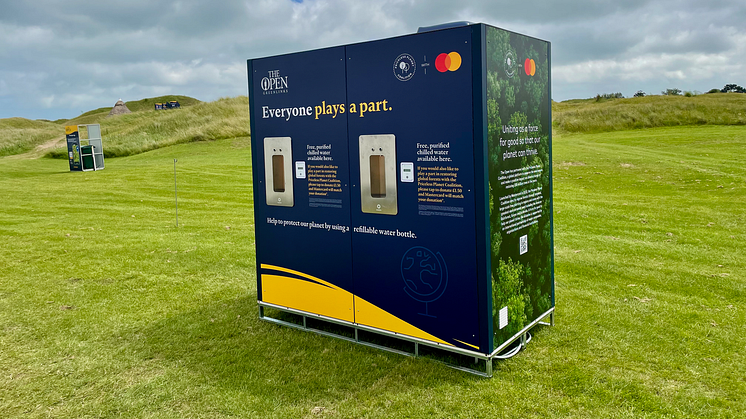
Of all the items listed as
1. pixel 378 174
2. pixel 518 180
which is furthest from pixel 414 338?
pixel 518 180

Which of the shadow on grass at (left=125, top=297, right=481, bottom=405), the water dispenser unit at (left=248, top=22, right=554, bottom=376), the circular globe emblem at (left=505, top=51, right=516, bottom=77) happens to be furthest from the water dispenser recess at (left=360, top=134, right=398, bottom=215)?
the shadow on grass at (left=125, top=297, right=481, bottom=405)

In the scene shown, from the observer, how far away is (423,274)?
5.84 metres

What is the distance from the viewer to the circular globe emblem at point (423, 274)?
225 inches

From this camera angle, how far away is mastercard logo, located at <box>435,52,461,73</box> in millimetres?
5316

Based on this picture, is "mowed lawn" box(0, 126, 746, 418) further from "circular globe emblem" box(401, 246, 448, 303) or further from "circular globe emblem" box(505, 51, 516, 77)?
"circular globe emblem" box(505, 51, 516, 77)

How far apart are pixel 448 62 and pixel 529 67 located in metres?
1.24

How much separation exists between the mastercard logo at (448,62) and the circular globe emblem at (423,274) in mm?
1799

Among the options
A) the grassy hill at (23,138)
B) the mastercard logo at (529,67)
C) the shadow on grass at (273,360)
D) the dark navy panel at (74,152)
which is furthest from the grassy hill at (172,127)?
the mastercard logo at (529,67)

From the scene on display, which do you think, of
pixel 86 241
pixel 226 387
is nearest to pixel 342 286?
pixel 226 387

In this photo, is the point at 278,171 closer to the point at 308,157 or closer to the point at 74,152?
the point at 308,157

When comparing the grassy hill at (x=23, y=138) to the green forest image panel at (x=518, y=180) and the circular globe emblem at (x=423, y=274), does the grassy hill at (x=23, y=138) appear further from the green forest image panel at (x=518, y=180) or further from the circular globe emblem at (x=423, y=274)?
the green forest image panel at (x=518, y=180)

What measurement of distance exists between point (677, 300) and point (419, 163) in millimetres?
4706

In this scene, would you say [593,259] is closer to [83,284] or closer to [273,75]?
[273,75]

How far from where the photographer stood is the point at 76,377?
19.5ft
